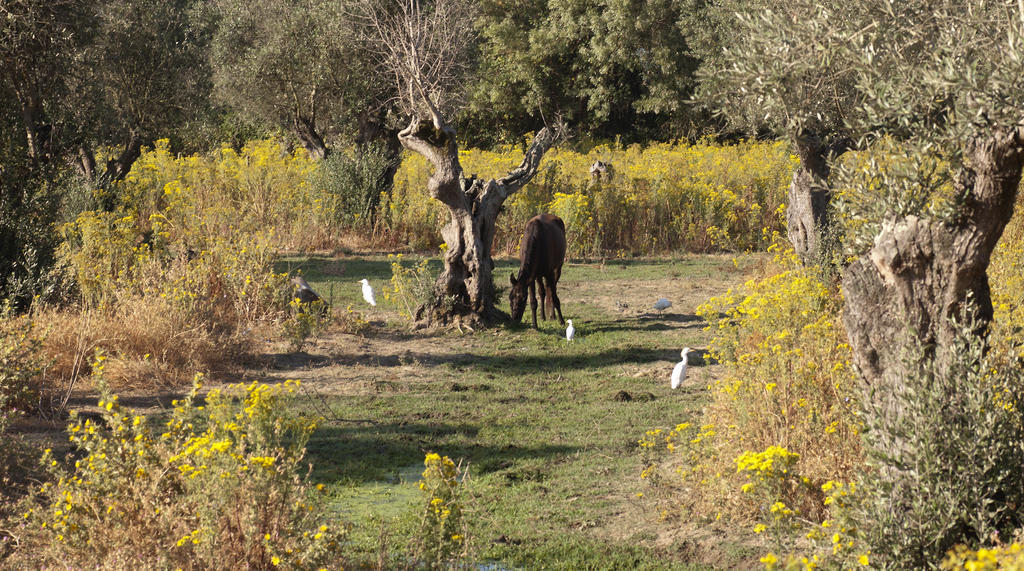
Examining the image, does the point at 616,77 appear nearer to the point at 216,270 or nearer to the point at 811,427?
the point at 216,270

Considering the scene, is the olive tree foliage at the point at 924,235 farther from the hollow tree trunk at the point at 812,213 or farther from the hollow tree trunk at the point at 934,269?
the hollow tree trunk at the point at 812,213

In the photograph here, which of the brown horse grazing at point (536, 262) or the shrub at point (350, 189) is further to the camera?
the shrub at point (350, 189)

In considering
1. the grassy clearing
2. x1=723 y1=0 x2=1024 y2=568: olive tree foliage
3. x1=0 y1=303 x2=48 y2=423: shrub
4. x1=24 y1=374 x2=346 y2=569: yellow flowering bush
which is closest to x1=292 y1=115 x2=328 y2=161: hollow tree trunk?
the grassy clearing

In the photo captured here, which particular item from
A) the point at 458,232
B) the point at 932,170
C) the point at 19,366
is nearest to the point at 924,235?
the point at 932,170

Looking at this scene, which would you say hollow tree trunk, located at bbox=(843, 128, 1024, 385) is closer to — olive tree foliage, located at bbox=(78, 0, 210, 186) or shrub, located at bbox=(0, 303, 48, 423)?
shrub, located at bbox=(0, 303, 48, 423)

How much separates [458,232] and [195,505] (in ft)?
26.6

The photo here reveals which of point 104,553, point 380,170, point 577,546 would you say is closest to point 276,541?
point 104,553

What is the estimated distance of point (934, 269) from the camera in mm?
4809

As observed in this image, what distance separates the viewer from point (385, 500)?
22.6ft

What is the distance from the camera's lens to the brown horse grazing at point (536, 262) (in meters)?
12.3

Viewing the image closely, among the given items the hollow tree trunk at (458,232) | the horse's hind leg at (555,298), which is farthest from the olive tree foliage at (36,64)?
the horse's hind leg at (555,298)

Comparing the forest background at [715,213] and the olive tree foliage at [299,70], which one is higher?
the olive tree foliage at [299,70]

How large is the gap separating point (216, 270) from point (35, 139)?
269 cm

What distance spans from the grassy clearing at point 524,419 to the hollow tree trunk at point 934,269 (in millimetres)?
1621
